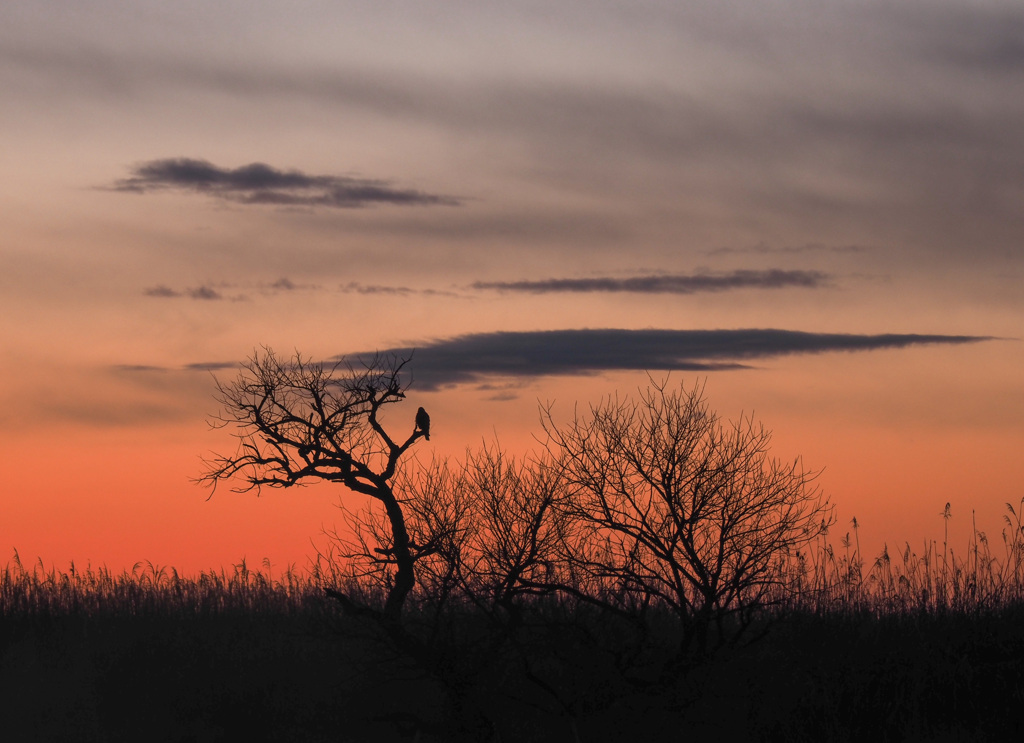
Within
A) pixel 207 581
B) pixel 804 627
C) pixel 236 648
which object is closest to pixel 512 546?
pixel 804 627

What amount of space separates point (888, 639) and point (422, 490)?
1380 centimetres

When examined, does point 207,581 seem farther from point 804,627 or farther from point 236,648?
point 804,627

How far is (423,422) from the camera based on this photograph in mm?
21578

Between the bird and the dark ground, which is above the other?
the bird

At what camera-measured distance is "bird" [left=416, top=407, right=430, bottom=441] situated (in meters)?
21.6

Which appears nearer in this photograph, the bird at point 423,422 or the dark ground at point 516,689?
the dark ground at point 516,689

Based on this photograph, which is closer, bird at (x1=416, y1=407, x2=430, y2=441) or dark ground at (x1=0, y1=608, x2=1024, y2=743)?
dark ground at (x1=0, y1=608, x2=1024, y2=743)

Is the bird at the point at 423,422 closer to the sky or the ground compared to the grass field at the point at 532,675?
closer to the sky

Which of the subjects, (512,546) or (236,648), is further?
(236,648)

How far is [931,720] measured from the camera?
24.1 metres

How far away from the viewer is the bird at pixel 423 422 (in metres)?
21.6

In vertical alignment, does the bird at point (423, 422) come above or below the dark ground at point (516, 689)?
above

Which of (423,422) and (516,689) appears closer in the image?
(516,689)

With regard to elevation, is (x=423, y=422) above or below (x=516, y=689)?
above
